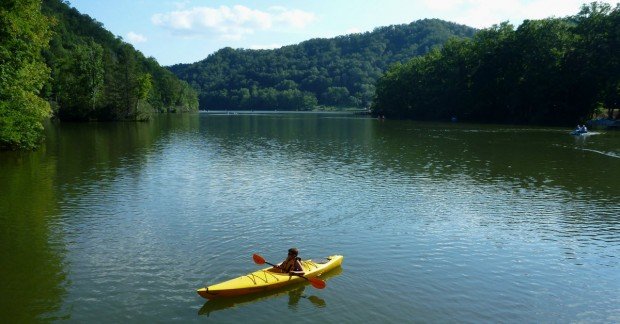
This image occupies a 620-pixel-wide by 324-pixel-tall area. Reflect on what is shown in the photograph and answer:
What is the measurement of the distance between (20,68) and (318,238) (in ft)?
101

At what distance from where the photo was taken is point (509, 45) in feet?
351

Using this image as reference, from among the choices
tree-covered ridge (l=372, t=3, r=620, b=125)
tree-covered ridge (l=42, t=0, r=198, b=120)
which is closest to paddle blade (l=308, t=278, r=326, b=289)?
tree-covered ridge (l=372, t=3, r=620, b=125)

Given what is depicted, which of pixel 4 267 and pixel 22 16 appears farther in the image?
pixel 22 16

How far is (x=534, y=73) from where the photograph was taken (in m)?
99.4

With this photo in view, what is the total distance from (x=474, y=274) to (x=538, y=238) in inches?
218

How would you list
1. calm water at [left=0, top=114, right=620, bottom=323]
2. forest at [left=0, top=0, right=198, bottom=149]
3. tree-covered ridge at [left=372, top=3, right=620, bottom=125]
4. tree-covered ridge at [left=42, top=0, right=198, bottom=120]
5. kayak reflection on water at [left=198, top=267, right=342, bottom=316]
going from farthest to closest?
tree-covered ridge at [left=42, top=0, right=198, bottom=120] < tree-covered ridge at [left=372, top=3, right=620, bottom=125] < forest at [left=0, top=0, right=198, bottom=149] < calm water at [left=0, top=114, right=620, bottom=323] < kayak reflection on water at [left=198, top=267, right=342, bottom=316]

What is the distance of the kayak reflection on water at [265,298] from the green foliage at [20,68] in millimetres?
31397

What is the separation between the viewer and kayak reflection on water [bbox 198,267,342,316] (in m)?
14.5

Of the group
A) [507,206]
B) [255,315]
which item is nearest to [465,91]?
[507,206]

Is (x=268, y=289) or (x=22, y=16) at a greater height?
(x=22, y=16)

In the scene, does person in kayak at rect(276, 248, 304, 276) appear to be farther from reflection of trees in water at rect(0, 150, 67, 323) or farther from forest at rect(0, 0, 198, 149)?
forest at rect(0, 0, 198, 149)

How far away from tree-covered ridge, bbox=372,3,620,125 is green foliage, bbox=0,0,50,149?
3378 inches

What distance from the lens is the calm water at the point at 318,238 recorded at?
48.2 feet

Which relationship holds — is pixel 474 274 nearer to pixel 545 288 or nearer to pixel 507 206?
pixel 545 288
